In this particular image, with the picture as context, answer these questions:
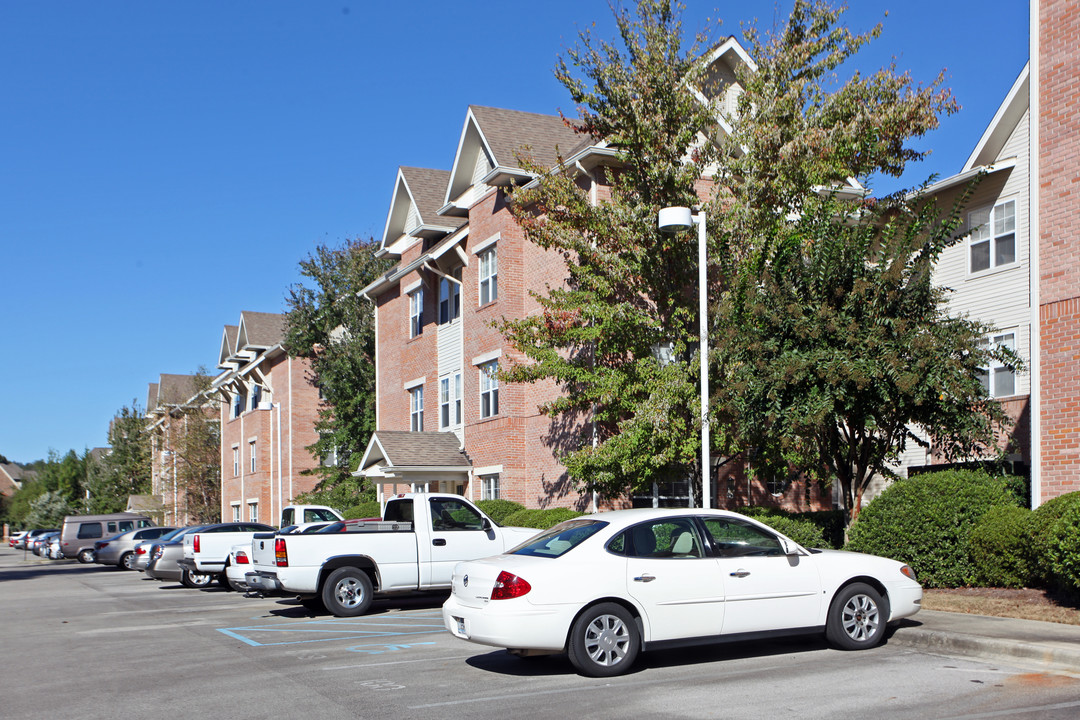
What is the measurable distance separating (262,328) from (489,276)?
2810cm

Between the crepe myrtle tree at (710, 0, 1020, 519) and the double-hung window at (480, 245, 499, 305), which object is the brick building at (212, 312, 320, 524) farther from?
the crepe myrtle tree at (710, 0, 1020, 519)

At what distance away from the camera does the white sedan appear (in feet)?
30.2

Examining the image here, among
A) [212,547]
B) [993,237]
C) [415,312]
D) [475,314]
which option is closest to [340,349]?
[415,312]

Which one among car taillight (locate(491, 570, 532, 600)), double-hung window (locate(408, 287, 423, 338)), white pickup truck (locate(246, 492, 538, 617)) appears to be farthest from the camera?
double-hung window (locate(408, 287, 423, 338))

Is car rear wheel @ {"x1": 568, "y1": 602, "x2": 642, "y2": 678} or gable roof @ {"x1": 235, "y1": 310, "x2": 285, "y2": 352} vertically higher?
gable roof @ {"x1": 235, "y1": 310, "x2": 285, "y2": 352}

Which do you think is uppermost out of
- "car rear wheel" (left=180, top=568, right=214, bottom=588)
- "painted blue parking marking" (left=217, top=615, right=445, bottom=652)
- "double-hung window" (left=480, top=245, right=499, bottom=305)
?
"double-hung window" (left=480, top=245, right=499, bottom=305)

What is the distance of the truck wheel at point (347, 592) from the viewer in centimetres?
1526

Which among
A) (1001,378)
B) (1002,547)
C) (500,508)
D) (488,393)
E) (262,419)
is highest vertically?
(1001,378)

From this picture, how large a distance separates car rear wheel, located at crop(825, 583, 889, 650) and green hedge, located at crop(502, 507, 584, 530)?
1196cm

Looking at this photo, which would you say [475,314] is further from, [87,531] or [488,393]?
[87,531]

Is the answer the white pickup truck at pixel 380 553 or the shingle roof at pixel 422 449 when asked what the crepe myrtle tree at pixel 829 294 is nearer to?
the white pickup truck at pixel 380 553

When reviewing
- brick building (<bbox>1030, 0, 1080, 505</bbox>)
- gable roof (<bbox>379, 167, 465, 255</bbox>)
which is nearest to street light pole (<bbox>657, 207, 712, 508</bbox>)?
brick building (<bbox>1030, 0, 1080, 505</bbox>)

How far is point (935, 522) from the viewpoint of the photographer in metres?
14.5

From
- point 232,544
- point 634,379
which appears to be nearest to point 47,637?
point 232,544
